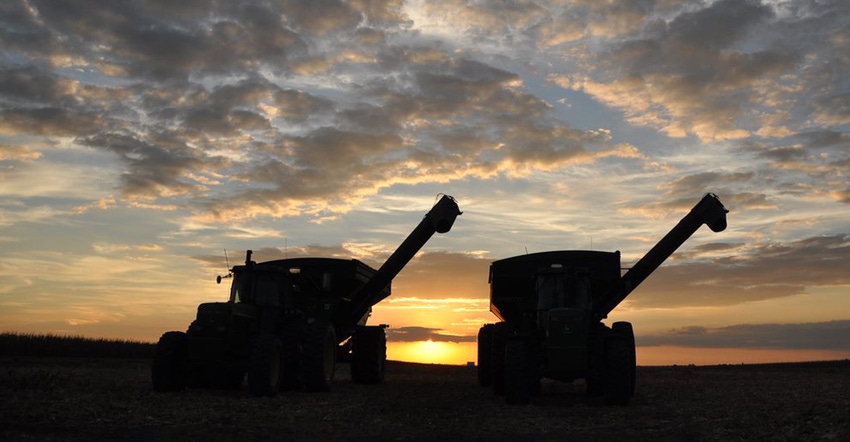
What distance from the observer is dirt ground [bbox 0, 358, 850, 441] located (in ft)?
43.7

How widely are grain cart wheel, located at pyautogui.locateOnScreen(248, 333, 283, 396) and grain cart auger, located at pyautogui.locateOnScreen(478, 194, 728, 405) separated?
5.46 meters

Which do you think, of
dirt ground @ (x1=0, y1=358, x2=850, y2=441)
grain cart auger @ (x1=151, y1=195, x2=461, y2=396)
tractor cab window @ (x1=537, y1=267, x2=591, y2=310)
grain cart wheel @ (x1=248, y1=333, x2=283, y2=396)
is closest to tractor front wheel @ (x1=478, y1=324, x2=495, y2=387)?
dirt ground @ (x1=0, y1=358, x2=850, y2=441)

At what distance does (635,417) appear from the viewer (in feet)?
51.5

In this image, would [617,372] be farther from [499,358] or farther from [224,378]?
[224,378]

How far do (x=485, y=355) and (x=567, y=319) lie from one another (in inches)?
274

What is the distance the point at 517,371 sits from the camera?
58.1ft

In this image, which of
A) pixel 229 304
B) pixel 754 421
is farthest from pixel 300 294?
pixel 754 421

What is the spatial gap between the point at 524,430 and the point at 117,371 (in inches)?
708

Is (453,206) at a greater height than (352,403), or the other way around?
(453,206)

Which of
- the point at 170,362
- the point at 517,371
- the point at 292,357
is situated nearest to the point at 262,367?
the point at 292,357

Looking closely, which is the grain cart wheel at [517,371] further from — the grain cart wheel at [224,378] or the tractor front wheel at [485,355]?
the grain cart wheel at [224,378]

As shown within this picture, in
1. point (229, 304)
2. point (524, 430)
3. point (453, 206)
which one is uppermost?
point (453, 206)

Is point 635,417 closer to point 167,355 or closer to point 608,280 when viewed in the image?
point 608,280

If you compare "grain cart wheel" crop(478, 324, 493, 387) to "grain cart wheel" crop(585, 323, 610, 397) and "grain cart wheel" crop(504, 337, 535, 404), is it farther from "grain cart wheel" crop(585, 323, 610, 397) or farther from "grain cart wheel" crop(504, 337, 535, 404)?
"grain cart wheel" crop(504, 337, 535, 404)
